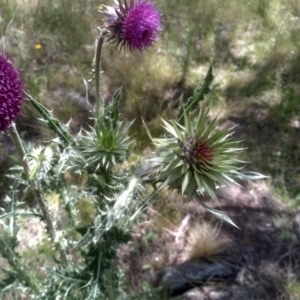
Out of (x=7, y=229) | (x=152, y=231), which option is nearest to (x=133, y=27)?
(x=7, y=229)

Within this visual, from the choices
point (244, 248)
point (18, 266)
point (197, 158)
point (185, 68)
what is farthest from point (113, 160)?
point (185, 68)

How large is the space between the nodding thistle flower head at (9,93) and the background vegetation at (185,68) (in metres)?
1.84

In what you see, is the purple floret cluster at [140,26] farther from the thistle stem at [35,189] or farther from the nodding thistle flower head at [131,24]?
the thistle stem at [35,189]

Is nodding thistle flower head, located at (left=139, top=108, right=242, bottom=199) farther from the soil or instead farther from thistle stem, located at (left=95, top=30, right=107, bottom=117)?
the soil

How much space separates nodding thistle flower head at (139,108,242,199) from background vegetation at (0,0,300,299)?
1899mm

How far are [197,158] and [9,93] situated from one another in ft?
2.54

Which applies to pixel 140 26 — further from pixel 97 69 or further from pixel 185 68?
pixel 185 68

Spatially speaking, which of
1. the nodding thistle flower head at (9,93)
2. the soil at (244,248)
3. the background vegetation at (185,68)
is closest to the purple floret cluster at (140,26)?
the nodding thistle flower head at (9,93)

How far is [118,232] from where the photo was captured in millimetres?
2061

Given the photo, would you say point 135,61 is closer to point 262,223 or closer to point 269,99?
point 269,99

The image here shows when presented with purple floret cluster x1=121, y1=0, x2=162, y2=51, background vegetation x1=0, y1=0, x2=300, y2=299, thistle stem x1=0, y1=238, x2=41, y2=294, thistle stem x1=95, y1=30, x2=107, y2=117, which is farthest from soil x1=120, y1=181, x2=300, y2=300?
purple floret cluster x1=121, y1=0, x2=162, y2=51

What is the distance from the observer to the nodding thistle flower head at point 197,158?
61.5 inches

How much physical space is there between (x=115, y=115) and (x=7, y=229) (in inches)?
40.8

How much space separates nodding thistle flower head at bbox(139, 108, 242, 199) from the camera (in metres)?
1.56
